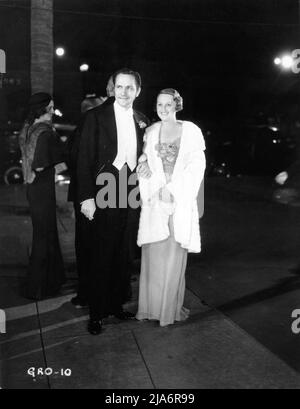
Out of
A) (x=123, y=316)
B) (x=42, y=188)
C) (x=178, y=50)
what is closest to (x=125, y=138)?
(x=42, y=188)

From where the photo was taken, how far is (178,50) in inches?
961

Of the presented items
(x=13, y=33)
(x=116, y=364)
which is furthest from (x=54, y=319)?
(x=13, y=33)

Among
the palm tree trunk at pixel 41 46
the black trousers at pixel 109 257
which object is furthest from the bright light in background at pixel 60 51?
the black trousers at pixel 109 257

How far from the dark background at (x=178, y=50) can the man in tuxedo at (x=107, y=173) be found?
54.2ft

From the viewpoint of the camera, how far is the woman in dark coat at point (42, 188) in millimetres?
4531

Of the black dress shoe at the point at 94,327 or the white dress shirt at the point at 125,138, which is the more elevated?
the white dress shirt at the point at 125,138

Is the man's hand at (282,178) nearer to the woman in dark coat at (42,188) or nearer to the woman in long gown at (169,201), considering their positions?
the woman in long gown at (169,201)

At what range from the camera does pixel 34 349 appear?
12.0ft

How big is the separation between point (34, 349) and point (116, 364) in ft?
2.09

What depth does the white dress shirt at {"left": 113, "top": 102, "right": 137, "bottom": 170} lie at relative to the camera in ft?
13.1

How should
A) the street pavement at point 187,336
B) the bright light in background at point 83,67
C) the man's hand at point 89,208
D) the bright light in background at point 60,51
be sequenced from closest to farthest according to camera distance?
the street pavement at point 187,336 < the man's hand at point 89,208 < the bright light in background at point 60,51 < the bright light in background at point 83,67

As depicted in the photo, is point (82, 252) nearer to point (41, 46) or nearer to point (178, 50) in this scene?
point (41, 46)

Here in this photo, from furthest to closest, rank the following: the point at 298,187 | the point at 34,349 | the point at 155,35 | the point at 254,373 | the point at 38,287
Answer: the point at 155,35, the point at 298,187, the point at 38,287, the point at 34,349, the point at 254,373
